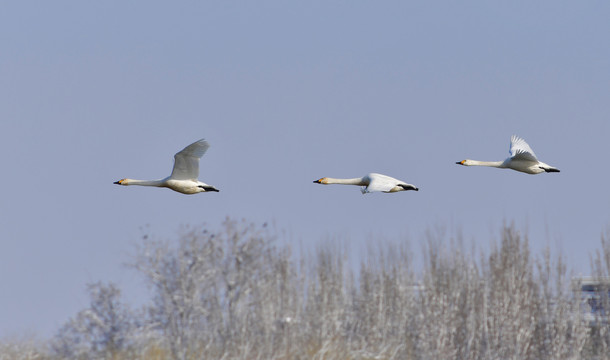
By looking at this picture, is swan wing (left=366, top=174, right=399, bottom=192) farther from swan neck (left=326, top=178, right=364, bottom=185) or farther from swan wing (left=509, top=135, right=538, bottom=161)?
swan wing (left=509, top=135, right=538, bottom=161)

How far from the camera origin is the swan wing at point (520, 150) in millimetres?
23975

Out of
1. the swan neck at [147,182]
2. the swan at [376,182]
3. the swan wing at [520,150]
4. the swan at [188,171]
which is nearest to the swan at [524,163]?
the swan wing at [520,150]

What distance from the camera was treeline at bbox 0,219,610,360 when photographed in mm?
41656

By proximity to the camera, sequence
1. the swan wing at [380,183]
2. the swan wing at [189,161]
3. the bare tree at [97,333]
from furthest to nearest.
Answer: the bare tree at [97,333], the swan wing at [189,161], the swan wing at [380,183]

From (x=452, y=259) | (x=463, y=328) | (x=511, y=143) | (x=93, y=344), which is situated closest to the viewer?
(x=511, y=143)

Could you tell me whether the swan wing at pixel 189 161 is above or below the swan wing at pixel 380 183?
above

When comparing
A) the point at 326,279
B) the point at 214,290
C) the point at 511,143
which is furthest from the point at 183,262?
the point at 511,143

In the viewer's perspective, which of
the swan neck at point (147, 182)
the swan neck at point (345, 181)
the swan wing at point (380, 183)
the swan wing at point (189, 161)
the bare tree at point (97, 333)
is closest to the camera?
the swan wing at point (380, 183)

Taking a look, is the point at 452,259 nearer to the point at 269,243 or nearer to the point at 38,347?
the point at 269,243

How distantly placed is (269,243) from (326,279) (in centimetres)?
405

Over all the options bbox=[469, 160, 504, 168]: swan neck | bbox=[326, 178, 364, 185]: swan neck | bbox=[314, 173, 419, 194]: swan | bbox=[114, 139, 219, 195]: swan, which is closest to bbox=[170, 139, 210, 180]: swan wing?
bbox=[114, 139, 219, 195]: swan

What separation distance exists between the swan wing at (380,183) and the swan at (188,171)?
3.09 metres

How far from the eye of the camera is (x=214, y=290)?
45500 mm

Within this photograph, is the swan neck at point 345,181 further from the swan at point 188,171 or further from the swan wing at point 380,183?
the swan at point 188,171
